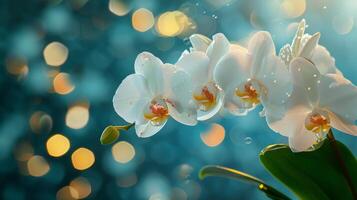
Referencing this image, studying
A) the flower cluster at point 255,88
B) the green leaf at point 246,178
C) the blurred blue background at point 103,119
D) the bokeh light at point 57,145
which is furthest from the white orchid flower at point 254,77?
the bokeh light at point 57,145

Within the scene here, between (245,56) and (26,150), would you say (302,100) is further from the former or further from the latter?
(26,150)

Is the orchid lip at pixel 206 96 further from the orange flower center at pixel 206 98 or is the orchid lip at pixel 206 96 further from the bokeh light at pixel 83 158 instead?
the bokeh light at pixel 83 158

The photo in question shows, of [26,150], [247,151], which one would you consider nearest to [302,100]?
[247,151]

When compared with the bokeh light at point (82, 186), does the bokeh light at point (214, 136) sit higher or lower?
higher

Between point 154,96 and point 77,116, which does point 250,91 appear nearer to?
point 154,96

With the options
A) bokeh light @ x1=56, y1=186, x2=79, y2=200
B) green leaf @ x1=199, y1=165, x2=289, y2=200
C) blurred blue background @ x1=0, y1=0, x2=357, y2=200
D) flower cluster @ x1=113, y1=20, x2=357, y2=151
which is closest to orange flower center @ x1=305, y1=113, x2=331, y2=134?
flower cluster @ x1=113, y1=20, x2=357, y2=151

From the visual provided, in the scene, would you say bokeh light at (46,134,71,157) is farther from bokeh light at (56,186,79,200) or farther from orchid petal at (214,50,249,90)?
orchid petal at (214,50,249,90)

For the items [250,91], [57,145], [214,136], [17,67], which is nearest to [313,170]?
[250,91]
